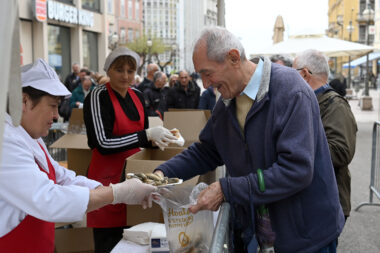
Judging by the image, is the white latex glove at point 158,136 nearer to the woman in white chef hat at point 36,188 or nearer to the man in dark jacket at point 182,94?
the woman in white chef hat at point 36,188

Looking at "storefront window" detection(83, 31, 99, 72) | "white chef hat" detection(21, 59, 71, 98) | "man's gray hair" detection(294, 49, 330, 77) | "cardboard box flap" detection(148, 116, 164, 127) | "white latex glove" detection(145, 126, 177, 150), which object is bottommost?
"cardboard box flap" detection(148, 116, 164, 127)

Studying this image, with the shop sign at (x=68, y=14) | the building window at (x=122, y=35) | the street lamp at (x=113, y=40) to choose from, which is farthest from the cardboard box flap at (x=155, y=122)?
the building window at (x=122, y=35)

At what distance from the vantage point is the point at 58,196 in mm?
1749

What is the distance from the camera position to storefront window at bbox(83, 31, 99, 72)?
24.5 m

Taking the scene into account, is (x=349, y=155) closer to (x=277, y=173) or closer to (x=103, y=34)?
(x=277, y=173)

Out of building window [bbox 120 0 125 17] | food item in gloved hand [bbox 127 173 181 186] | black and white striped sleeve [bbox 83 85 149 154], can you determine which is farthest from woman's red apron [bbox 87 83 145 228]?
building window [bbox 120 0 125 17]

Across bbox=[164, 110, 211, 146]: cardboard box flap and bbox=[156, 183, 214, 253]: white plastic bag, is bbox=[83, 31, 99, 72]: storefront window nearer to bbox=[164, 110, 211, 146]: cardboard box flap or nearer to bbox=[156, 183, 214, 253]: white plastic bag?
bbox=[164, 110, 211, 146]: cardboard box flap

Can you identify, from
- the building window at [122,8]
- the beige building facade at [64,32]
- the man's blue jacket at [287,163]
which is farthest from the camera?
the building window at [122,8]

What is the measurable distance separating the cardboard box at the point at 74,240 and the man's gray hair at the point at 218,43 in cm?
227

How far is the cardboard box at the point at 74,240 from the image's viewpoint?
3.51 meters

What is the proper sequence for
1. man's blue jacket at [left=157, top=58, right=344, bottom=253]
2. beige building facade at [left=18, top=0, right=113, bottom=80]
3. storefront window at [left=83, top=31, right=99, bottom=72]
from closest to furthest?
1. man's blue jacket at [left=157, top=58, right=344, bottom=253]
2. beige building facade at [left=18, top=0, right=113, bottom=80]
3. storefront window at [left=83, top=31, right=99, bottom=72]

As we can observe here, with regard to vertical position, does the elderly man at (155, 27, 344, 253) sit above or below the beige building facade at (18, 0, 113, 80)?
below

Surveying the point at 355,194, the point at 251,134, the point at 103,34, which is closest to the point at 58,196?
the point at 251,134

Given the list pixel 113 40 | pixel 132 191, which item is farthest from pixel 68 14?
pixel 132 191
